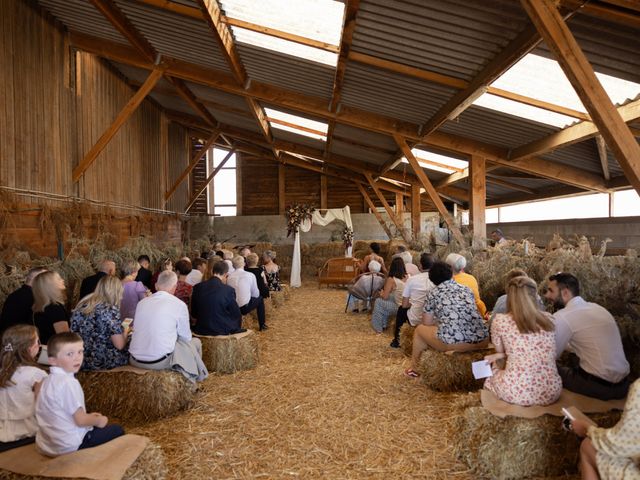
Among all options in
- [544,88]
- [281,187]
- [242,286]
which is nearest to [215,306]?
[242,286]

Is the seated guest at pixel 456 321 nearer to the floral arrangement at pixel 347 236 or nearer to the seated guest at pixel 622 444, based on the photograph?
the seated guest at pixel 622 444

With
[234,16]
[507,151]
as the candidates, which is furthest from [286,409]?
[507,151]

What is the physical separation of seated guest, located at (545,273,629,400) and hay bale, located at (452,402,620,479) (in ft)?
0.73

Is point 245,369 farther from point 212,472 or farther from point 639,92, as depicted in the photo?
point 639,92

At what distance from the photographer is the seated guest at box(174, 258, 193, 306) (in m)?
6.12

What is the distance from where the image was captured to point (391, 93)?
6.89 meters

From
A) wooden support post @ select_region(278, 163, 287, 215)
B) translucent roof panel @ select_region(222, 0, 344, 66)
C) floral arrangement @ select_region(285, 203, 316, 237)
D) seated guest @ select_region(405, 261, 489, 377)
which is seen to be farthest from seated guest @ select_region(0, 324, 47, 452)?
wooden support post @ select_region(278, 163, 287, 215)

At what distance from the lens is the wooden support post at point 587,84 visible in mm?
3047

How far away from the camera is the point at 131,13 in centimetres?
728

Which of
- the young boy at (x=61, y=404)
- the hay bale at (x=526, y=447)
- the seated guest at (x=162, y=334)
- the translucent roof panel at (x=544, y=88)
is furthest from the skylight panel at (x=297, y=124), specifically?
the young boy at (x=61, y=404)

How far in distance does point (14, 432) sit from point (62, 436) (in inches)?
14.3

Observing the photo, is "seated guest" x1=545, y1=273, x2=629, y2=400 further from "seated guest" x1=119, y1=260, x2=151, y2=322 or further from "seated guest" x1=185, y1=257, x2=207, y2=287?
"seated guest" x1=185, y1=257, x2=207, y2=287

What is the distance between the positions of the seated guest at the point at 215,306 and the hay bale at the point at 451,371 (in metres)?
2.18

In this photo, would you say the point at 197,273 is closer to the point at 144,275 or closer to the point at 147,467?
the point at 144,275
